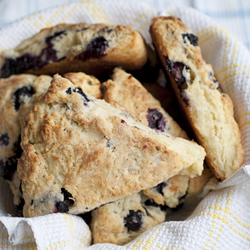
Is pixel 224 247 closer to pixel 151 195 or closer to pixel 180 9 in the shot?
pixel 151 195

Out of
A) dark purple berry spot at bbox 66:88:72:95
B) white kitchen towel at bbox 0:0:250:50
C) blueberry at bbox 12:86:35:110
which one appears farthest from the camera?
white kitchen towel at bbox 0:0:250:50

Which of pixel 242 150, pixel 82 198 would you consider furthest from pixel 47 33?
pixel 242 150

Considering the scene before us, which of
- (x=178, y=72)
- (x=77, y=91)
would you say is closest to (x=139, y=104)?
(x=178, y=72)

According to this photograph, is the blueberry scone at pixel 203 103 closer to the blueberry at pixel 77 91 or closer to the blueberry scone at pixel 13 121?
the blueberry at pixel 77 91

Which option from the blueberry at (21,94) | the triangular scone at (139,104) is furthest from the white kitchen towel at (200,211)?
the blueberry at (21,94)

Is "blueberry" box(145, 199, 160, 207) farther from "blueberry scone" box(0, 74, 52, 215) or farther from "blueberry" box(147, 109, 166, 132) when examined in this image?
"blueberry scone" box(0, 74, 52, 215)

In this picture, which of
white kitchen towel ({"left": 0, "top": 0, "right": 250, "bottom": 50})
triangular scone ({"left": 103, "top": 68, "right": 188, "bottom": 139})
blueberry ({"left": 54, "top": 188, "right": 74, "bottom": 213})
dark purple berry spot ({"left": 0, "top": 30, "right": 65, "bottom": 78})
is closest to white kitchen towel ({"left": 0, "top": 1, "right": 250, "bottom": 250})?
blueberry ({"left": 54, "top": 188, "right": 74, "bottom": 213})
